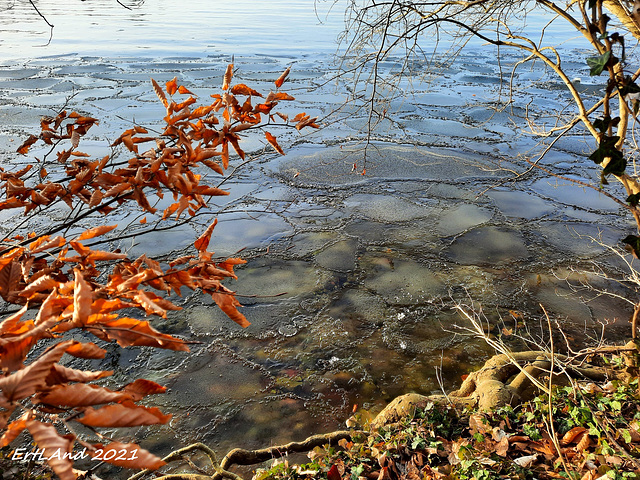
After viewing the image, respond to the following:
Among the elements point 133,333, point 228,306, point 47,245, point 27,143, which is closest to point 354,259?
point 27,143

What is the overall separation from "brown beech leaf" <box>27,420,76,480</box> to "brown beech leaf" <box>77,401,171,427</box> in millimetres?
56

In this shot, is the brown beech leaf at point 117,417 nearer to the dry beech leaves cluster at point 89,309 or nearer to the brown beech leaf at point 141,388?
the dry beech leaves cluster at point 89,309

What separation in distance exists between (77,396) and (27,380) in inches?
3.8

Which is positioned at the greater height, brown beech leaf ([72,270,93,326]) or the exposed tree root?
brown beech leaf ([72,270,93,326])

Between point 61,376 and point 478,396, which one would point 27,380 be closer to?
point 61,376

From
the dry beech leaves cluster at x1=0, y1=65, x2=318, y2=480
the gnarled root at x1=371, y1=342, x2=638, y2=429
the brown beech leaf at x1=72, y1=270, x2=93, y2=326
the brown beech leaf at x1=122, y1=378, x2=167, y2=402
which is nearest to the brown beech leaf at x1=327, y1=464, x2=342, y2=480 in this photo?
the gnarled root at x1=371, y1=342, x2=638, y2=429

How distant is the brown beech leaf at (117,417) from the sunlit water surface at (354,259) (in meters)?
1.94

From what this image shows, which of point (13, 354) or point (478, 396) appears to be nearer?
point (13, 354)

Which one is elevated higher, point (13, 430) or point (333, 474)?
point (13, 430)

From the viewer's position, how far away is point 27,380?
86 cm

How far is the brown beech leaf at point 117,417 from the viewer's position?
33.4 inches

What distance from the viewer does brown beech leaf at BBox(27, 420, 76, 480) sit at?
77 centimetres

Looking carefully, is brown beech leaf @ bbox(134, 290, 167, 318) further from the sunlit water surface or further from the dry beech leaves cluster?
the sunlit water surface

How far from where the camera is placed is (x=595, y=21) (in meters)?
2.26
